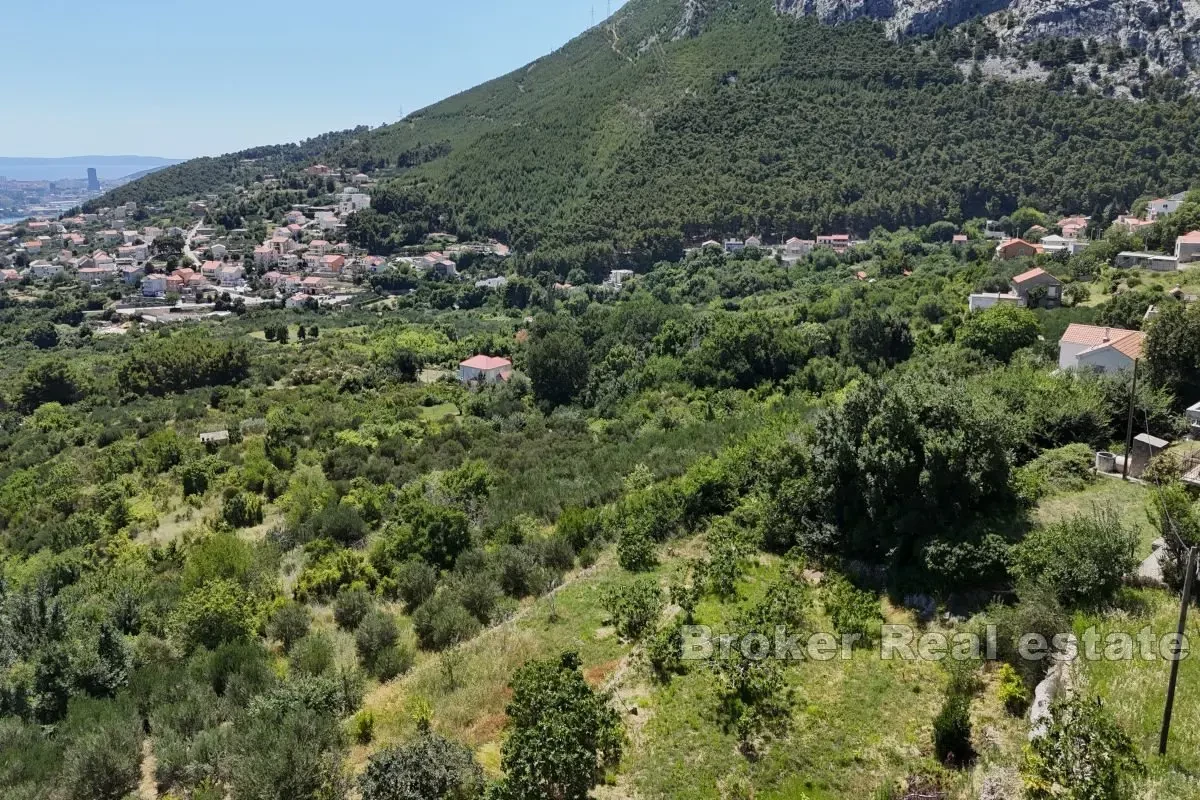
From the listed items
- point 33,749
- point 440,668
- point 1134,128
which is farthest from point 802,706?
point 1134,128

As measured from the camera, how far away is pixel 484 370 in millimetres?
46938

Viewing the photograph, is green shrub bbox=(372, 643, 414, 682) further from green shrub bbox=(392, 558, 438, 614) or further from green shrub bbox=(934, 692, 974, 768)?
green shrub bbox=(934, 692, 974, 768)

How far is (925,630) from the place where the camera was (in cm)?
1254

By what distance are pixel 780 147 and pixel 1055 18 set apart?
38.6 metres

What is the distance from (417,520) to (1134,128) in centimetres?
8660

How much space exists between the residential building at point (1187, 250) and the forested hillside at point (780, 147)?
34.6m

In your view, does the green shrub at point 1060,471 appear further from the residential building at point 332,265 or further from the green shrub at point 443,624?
the residential building at point 332,265

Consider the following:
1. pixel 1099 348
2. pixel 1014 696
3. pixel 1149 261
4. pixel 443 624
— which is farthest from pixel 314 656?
pixel 1149 261

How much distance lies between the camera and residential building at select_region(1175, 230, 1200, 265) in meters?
36.8

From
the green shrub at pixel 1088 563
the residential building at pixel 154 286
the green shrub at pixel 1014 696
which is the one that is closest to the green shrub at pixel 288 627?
the green shrub at pixel 1014 696

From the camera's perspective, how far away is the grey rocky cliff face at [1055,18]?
82625 mm

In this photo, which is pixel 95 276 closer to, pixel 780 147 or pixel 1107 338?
pixel 780 147

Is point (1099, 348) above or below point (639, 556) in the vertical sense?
above

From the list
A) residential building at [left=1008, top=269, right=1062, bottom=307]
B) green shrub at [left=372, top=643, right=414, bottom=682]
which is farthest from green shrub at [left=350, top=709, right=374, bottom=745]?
residential building at [left=1008, top=269, right=1062, bottom=307]
